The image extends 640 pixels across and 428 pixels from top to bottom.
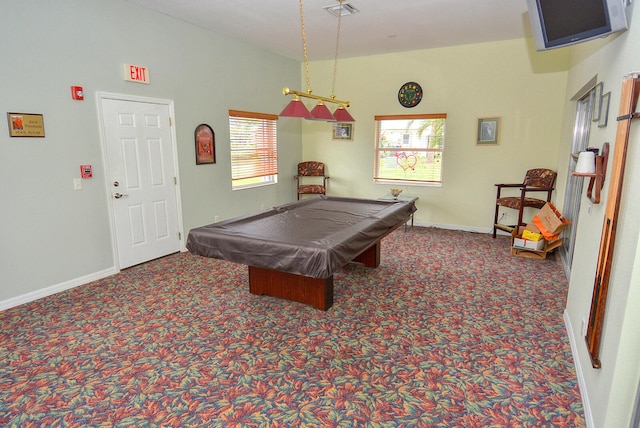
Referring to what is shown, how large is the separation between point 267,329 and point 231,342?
31 cm

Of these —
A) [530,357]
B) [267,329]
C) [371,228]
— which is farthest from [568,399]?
[267,329]

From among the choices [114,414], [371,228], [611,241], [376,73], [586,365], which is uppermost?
[376,73]

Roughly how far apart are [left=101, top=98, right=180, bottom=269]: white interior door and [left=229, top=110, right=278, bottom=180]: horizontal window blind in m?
1.23

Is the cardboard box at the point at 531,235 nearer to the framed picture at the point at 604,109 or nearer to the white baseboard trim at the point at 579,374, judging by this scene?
the white baseboard trim at the point at 579,374

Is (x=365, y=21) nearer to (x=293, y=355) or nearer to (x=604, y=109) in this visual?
(x=604, y=109)

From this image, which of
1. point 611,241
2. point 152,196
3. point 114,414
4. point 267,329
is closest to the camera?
point 611,241

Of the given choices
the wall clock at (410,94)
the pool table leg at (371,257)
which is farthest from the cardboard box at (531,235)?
the wall clock at (410,94)

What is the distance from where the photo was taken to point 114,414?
2.05 metres

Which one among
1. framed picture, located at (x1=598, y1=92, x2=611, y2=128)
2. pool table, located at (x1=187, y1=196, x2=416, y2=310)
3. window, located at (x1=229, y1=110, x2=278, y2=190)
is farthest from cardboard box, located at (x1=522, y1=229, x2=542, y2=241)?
window, located at (x1=229, y1=110, x2=278, y2=190)

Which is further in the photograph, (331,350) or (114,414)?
(331,350)

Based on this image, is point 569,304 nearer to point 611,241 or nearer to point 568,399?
point 568,399

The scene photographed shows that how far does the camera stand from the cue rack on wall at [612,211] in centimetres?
169

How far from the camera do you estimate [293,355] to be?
103 inches

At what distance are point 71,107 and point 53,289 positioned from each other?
1825 millimetres
